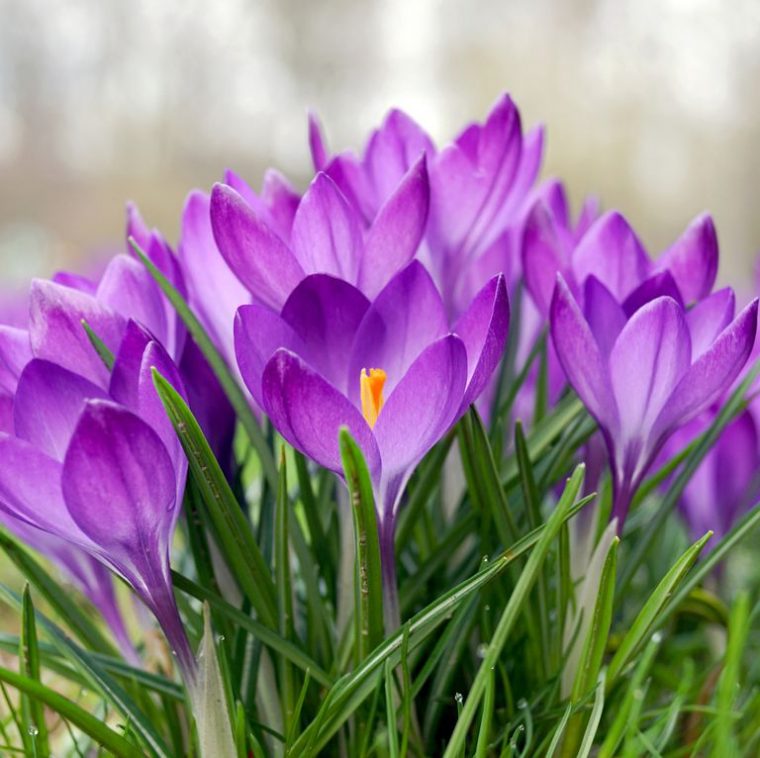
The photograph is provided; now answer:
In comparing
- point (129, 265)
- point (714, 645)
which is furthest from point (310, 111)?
point (714, 645)

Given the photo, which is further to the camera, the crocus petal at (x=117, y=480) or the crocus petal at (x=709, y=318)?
the crocus petal at (x=709, y=318)

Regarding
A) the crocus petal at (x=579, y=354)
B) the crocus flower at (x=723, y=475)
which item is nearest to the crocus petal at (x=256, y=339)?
the crocus petal at (x=579, y=354)

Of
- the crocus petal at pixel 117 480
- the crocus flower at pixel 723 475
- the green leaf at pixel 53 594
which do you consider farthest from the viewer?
the crocus flower at pixel 723 475

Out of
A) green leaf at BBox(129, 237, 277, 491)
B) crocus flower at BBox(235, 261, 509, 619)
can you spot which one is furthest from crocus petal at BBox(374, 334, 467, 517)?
green leaf at BBox(129, 237, 277, 491)

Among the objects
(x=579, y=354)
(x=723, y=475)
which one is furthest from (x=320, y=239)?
(x=723, y=475)

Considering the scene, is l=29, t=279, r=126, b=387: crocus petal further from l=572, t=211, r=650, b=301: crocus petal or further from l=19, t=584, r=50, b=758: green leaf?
l=572, t=211, r=650, b=301: crocus petal

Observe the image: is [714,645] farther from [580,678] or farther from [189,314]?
[189,314]

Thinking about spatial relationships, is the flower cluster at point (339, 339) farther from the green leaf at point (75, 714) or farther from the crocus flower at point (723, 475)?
the crocus flower at point (723, 475)
